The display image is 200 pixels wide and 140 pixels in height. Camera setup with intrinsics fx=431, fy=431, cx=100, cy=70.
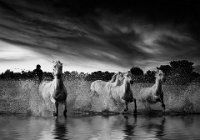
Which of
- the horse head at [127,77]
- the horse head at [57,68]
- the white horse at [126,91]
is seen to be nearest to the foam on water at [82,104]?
the white horse at [126,91]

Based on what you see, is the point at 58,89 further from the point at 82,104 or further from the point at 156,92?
the point at 82,104

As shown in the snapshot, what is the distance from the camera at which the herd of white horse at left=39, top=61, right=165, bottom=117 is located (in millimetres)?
18516

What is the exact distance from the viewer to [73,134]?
36.8 feet

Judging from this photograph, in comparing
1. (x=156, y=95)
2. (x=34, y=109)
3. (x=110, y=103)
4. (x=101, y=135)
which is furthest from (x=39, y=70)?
(x=101, y=135)

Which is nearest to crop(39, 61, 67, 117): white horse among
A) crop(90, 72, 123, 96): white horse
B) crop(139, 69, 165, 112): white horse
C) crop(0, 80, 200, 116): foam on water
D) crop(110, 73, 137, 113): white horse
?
crop(0, 80, 200, 116): foam on water

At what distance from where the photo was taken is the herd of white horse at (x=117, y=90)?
18516mm

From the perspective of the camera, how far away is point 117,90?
75.7 feet

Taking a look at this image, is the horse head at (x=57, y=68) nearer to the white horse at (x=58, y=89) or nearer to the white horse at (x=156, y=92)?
the white horse at (x=58, y=89)

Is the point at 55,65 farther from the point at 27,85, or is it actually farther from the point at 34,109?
the point at 27,85

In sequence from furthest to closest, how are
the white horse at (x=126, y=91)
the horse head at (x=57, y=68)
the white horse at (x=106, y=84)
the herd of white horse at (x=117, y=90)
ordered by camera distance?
the white horse at (x=106, y=84), the white horse at (x=126, y=91), the herd of white horse at (x=117, y=90), the horse head at (x=57, y=68)

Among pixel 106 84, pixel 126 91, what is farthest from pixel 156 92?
pixel 106 84

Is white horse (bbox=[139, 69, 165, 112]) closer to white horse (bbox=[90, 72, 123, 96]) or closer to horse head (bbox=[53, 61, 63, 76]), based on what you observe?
white horse (bbox=[90, 72, 123, 96])

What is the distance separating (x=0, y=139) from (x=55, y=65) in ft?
27.4

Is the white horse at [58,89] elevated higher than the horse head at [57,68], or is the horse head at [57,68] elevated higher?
the horse head at [57,68]
